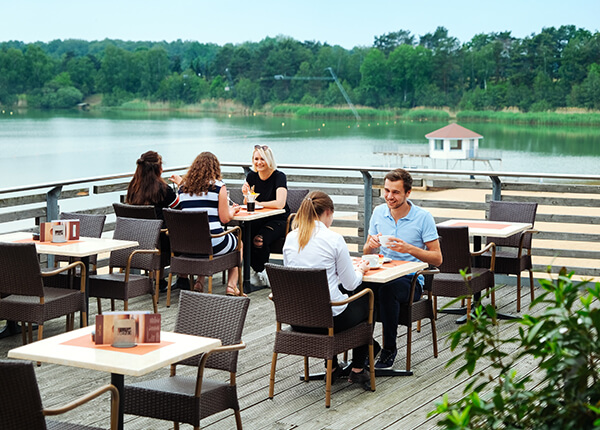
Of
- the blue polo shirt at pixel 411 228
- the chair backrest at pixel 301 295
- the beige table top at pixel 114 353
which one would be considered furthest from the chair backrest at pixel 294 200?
the beige table top at pixel 114 353

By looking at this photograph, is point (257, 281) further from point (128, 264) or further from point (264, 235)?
point (128, 264)

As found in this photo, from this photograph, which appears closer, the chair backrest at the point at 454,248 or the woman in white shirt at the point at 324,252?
the woman in white shirt at the point at 324,252

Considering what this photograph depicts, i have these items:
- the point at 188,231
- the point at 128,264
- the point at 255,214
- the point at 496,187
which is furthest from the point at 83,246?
the point at 496,187

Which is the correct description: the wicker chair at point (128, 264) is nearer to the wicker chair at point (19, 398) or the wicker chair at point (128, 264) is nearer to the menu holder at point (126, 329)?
the menu holder at point (126, 329)

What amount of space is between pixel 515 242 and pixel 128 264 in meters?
3.26

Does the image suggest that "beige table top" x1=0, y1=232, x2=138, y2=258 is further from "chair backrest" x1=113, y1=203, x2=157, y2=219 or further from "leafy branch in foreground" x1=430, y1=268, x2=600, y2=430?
"leafy branch in foreground" x1=430, y1=268, x2=600, y2=430

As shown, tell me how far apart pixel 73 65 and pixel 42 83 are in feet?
12.8

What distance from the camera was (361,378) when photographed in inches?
191

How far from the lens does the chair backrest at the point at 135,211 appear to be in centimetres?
666

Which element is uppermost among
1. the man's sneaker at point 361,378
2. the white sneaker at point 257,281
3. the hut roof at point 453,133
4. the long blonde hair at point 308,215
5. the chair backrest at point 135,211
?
the long blonde hair at point 308,215

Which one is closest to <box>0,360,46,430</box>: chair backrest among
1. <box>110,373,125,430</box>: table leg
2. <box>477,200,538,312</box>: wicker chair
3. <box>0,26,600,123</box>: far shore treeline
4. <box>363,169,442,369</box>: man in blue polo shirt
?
<box>110,373,125,430</box>: table leg

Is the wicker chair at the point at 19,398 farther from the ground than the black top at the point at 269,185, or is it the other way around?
the black top at the point at 269,185

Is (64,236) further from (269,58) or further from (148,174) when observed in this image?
(269,58)

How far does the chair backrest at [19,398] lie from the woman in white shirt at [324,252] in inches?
72.7
